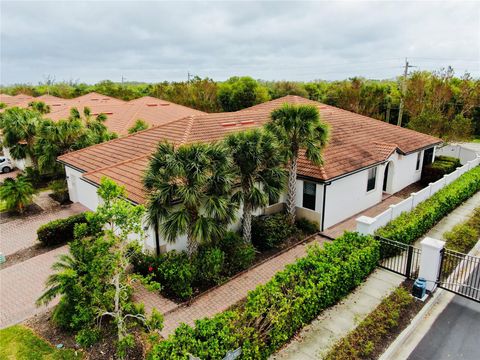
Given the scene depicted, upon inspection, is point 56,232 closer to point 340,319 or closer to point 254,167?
point 254,167

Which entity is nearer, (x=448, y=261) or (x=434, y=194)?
(x=448, y=261)

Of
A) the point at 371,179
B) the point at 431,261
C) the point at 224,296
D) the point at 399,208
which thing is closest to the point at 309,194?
the point at 399,208

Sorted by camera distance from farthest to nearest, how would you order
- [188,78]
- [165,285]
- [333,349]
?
1. [188,78]
2. [165,285]
3. [333,349]

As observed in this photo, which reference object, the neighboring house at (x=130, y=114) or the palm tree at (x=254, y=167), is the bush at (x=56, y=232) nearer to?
the palm tree at (x=254, y=167)

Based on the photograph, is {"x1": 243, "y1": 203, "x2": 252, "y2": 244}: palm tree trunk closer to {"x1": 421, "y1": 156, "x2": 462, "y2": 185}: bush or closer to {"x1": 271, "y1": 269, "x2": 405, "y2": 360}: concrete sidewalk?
{"x1": 271, "y1": 269, "x2": 405, "y2": 360}: concrete sidewalk

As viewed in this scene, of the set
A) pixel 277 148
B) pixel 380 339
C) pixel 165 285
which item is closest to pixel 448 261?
pixel 380 339

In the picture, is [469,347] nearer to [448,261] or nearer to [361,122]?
[448,261]
